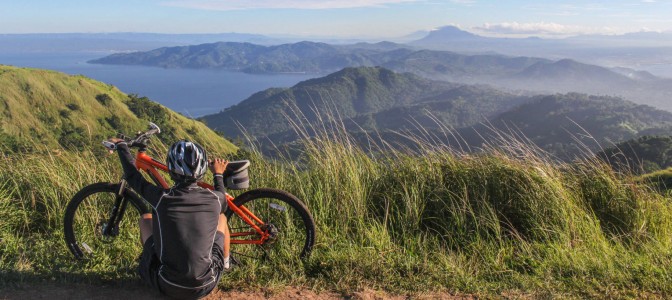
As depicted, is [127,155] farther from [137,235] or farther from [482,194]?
[482,194]

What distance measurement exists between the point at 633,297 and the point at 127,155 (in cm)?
401

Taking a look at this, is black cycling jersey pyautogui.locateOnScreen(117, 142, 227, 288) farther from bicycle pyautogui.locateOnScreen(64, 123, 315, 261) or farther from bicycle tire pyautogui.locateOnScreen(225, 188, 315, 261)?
bicycle tire pyautogui.locateOnScreen(225, 188, 315, 261)

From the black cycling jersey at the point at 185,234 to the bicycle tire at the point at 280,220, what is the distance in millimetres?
693

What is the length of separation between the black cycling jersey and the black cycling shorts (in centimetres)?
4

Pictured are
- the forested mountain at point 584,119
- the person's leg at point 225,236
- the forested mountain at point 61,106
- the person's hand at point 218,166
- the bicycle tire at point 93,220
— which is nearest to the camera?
the person's leg at point 225,236

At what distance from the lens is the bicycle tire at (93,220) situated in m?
3.85

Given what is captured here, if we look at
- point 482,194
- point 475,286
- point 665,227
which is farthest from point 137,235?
point 665,227

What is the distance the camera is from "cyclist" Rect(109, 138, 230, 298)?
287 centimetres

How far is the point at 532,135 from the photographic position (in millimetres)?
114125

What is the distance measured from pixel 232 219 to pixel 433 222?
1964 millimetres

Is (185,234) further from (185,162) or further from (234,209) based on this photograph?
(234,209)

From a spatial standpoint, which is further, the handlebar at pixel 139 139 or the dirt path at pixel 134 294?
the handlebar at pixel 139 139

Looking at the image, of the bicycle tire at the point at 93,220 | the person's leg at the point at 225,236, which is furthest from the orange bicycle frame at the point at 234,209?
the bicycle tire at the point at 93,220

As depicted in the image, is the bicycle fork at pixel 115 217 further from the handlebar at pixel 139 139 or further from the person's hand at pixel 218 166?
the person's hand at pixel 218 166
